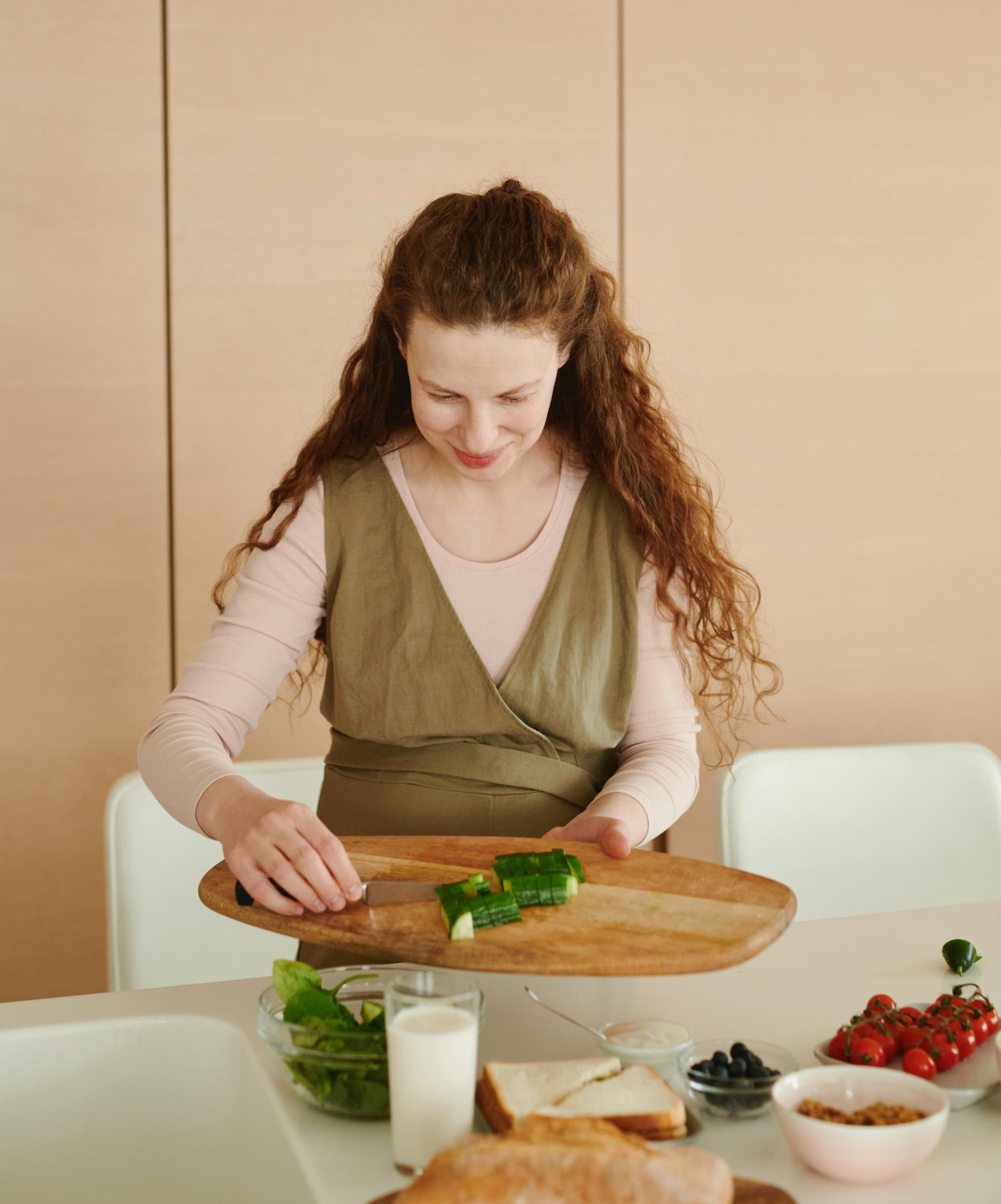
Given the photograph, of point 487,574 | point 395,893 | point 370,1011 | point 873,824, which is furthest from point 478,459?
point 873,824

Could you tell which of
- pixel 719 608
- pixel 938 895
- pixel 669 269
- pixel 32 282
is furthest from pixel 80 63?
pixel 938 895

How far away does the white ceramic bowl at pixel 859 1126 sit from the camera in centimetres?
81

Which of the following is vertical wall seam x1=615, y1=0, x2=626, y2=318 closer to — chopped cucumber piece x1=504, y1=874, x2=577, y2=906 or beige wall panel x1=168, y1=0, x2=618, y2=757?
beige wall panel x1=168, y1=0, x2=618, y2=757

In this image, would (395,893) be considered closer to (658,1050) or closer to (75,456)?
(658,1050)

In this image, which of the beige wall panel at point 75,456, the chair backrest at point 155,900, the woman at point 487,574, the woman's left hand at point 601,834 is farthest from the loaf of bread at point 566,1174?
the beige wall panel at point 75,456

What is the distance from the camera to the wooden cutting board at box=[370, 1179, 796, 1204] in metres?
0.78

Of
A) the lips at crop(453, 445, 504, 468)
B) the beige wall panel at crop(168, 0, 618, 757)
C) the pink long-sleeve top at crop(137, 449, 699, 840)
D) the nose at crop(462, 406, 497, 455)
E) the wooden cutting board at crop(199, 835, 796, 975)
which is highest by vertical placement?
the beige wall panel at crop(168, 0, 618, 757)

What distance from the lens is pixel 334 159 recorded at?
2.31 metres

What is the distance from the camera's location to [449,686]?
139 cm

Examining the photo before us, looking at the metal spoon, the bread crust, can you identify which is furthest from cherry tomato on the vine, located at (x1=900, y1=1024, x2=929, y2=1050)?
the bread crust

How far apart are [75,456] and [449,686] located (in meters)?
1.16

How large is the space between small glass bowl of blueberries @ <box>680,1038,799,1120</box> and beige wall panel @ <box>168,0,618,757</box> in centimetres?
156

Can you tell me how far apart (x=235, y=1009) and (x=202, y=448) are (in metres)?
1.38

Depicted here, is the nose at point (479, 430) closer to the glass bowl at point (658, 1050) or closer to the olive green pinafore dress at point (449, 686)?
the olive green pinafore dress at point (449, 686)
